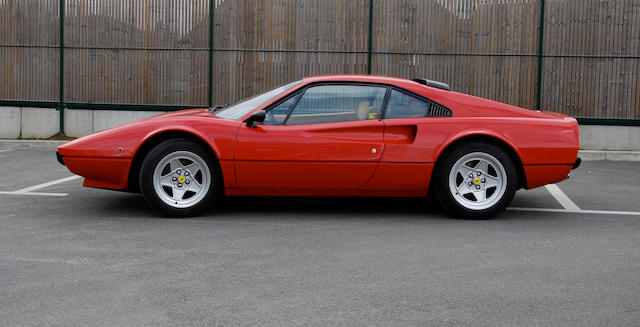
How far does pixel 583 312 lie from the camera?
3.81 metres

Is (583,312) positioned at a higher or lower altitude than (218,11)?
lower

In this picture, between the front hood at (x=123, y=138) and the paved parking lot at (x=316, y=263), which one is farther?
the front hood at (x=123, y=138)

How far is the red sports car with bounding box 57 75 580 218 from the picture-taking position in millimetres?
6281

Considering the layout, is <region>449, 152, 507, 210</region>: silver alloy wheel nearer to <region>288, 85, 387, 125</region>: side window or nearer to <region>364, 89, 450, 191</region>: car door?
<region>364, 89, 450, 191</region>: car door

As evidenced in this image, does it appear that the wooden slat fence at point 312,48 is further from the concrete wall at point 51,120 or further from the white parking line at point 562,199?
the white parking line at point 562,199

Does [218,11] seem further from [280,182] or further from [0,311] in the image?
[0,311]

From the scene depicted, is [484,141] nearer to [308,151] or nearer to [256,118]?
[308,151]

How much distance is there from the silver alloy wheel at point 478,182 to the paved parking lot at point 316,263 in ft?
0.77

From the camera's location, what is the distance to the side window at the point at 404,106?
647 centimetres

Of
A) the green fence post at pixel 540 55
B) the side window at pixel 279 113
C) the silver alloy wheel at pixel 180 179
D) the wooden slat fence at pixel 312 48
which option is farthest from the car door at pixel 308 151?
the green fence post at pixel 540 55

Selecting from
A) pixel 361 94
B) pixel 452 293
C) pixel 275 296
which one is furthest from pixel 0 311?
pixel 361 94

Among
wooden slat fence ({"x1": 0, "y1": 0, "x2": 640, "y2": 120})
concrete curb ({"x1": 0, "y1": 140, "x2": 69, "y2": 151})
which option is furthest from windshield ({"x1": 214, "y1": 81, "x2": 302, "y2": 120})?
concrete curb ({"x1": 0, "y1": 140, "x2": 69, "y2": 151})

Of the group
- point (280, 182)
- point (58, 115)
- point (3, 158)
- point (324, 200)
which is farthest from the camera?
point (58, 115)

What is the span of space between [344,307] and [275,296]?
417 millimetres
